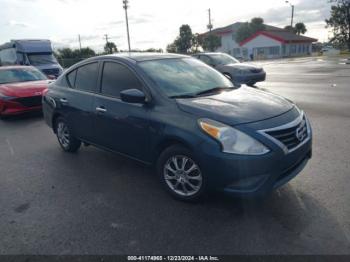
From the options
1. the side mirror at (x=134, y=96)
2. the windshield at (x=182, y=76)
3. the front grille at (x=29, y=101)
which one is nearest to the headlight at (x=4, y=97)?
the front grille at (x=29, y=101)

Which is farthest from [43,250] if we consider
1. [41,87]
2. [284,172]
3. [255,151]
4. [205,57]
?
[205,57]

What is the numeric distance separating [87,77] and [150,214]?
8.37 ft

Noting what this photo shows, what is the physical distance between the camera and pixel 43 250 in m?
2.87

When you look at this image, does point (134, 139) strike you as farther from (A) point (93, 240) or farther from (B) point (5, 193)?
(B) point (5, 193)

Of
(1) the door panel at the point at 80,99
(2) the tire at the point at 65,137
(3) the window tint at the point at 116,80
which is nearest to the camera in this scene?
(3) the window tint at the point at 116,80

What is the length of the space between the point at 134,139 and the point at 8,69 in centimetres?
793

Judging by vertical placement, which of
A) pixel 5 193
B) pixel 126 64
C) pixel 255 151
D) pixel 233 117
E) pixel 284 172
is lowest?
pixel 5 193

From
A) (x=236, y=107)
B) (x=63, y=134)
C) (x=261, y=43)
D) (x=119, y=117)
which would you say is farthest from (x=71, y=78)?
(x=261, y=43)

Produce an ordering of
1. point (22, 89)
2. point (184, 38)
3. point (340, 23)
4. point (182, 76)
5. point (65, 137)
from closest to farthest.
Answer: point (182, 76)
point (65, 137)
point (22, 89)
point (340, 23)
point (184, 38)

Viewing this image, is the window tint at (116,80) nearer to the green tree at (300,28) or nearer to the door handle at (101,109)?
the door handle at (101,109)

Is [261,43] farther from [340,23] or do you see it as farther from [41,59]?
[41,59]

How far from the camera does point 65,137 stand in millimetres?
5598

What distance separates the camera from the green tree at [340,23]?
47.0 m

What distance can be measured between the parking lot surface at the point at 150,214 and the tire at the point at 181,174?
15cm
